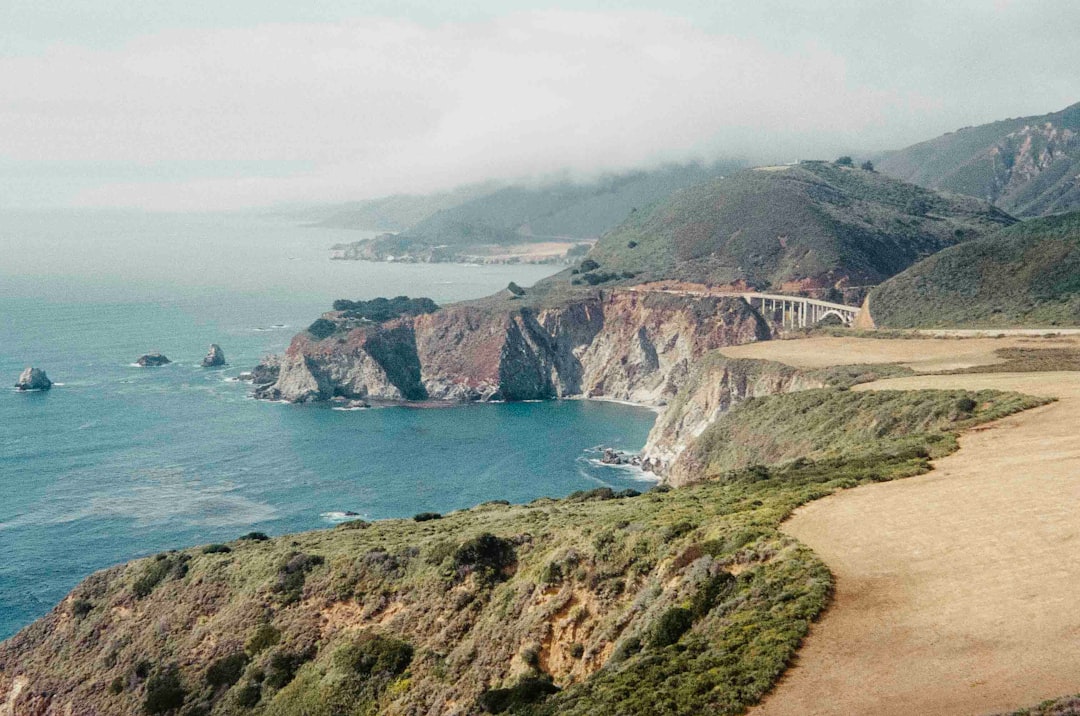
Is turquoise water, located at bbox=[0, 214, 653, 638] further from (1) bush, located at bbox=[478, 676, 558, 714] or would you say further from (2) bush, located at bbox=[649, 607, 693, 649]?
(2) bush, located at bbox=[649, 607, 693, 649]

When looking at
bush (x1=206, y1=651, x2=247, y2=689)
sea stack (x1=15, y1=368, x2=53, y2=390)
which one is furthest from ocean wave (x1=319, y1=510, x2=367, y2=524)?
sea stack (x1=15, y1=368, x2=53, y2=390)

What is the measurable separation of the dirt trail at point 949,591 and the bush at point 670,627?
4.44 m

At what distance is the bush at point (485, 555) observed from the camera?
4612 cm

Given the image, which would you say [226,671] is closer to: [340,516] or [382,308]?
[340,516]

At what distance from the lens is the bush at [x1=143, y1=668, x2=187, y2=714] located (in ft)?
153

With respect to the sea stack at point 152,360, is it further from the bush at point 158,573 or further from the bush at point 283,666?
the bush at point 283,666

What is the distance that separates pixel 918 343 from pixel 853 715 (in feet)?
305

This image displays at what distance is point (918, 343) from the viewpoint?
367 ft

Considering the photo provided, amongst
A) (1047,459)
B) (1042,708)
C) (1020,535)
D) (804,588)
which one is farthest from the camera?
(1047,459)

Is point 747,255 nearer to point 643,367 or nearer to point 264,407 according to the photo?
point 643,367

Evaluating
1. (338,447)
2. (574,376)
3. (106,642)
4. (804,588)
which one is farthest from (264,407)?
(804,588)

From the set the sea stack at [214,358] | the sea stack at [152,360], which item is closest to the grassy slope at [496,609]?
the sea stack at [214,358]

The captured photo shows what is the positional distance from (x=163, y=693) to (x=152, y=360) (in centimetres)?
13525

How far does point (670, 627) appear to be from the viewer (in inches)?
1308
